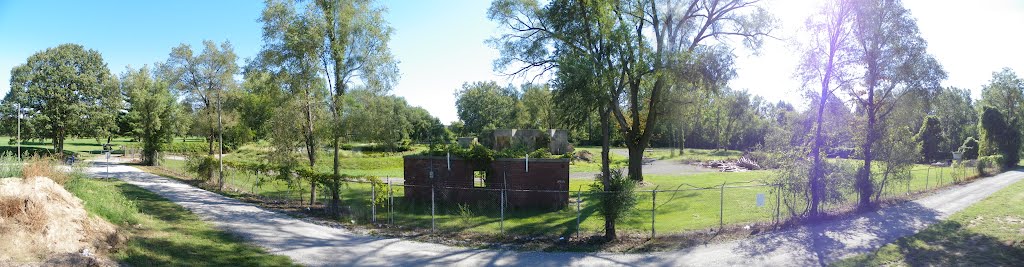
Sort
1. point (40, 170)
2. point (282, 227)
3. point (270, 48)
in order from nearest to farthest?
point (40, 170), point (282, 227), point (270, 48)

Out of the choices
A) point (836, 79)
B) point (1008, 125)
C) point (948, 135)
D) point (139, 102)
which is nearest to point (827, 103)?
point (836, 79)

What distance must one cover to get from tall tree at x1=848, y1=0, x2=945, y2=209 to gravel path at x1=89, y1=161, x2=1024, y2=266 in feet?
8.36

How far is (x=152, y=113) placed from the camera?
121 ft

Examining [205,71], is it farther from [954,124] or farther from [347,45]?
[954,124]

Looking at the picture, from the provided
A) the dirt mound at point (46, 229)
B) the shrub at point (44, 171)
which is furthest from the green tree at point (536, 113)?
the dirt mound at point (46, 229)

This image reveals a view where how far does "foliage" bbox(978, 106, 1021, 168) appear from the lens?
130ft

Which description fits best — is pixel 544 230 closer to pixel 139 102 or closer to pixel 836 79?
pixel 836 79

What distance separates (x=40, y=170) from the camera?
429 inches

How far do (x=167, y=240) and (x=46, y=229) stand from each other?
2.84 meters

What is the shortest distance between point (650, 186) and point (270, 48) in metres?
19.0

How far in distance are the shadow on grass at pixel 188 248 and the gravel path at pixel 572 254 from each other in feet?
1.83

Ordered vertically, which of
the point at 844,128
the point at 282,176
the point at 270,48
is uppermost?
the point at 270,48

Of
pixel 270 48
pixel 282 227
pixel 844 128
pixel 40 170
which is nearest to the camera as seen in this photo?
pixel 40 170

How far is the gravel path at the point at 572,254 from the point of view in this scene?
35.7 feet
